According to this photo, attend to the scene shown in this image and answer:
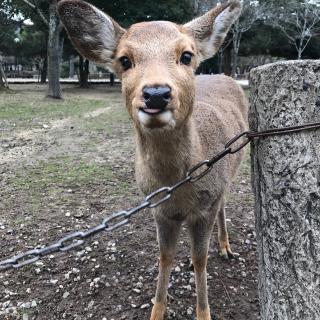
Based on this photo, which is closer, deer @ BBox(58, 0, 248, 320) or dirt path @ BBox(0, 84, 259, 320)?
deer @ BBox(58, 0, 248, 320)

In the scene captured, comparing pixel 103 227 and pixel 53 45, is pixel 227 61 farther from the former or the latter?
pixel 103 227

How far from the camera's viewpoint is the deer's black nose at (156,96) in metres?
1.99

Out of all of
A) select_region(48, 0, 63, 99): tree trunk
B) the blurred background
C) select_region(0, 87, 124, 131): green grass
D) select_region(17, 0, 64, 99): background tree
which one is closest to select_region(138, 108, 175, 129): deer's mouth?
select_region(0, 87, 124, 131): green grass

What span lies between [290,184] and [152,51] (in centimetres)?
105

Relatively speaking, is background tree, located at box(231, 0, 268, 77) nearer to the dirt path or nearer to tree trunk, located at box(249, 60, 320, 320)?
the dirt path

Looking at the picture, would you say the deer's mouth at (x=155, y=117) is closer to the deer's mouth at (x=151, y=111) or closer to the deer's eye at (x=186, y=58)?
the deer's mouth at (x=151, y=111)

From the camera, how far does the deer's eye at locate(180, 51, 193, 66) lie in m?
2.51

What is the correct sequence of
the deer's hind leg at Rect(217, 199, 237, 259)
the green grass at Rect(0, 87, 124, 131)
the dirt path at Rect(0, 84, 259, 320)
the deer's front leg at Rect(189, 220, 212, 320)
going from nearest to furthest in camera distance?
the deer's front leg at Rect(189, 220, 212, 320) < the dirt path at Rect(0, 84, 259, 320) < the deer's hind leg at Rect(217, 199, 237, 259) < the green grass at Rect(0, 87, 124, 131)

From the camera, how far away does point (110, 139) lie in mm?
8586

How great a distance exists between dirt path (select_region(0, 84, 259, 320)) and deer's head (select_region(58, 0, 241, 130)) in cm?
163

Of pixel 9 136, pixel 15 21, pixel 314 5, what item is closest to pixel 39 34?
pixel 15 21

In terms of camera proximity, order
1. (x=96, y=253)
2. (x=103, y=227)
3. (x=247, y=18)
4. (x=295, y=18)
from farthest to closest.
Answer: (x=295, y=18), (x=247, y=18), (x=96, y=253), (x=103, y=227)

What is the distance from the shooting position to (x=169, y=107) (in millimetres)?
2070

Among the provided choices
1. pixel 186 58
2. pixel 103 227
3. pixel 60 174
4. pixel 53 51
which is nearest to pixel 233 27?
pixel 53 51
